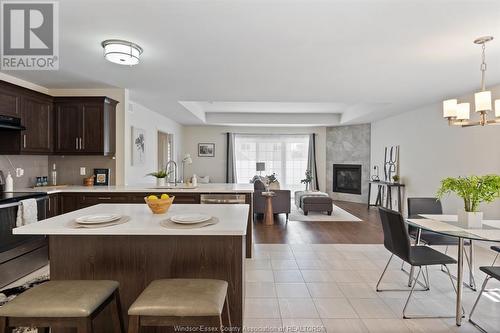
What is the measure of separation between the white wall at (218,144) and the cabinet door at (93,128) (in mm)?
5467

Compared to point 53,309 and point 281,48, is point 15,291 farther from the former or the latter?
point 281,48

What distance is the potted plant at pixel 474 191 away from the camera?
241 cm

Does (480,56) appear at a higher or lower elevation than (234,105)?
lower

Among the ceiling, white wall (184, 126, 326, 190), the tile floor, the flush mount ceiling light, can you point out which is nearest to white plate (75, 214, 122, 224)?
the tile floor

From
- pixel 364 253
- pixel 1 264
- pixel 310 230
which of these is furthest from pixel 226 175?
pixel 1 264

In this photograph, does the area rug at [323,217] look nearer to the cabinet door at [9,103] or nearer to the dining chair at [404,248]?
the dining chair at [404,248]

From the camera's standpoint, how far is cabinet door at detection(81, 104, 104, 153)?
4.30 m

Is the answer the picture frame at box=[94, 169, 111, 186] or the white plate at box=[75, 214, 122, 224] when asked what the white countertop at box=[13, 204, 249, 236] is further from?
the picture frame at box=[94, 169, 111, 186]

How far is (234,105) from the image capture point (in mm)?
7555

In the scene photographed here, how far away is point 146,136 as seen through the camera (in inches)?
243

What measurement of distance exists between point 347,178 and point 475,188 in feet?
22.9

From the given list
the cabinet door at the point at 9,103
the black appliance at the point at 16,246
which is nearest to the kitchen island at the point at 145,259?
the black appliance at the point at 16,246

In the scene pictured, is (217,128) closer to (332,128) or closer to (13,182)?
(332,128)

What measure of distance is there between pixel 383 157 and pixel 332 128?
2.24 meters
